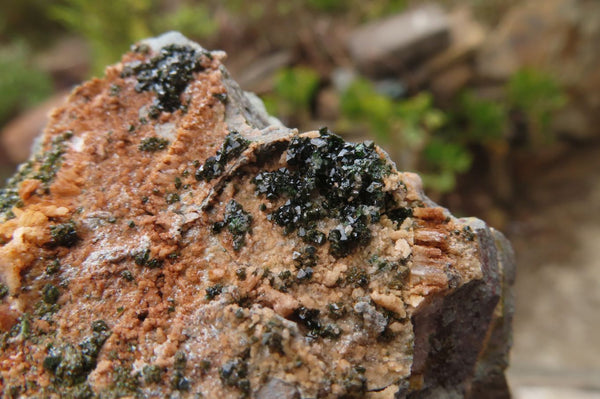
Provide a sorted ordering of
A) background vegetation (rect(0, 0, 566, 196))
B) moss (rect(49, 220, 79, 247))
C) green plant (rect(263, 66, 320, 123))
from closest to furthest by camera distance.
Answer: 1. moss (rect(49, 220, 79, 247))
2. background vegetation (rect(0, 0, 566, 196))
3. green plant (rect(263, 66, 320, 123))

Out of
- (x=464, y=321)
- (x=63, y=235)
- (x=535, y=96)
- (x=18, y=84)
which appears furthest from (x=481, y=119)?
(x=18, y=84)

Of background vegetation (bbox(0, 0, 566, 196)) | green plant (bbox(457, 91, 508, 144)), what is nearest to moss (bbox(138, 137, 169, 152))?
background vegetation (bbox(0, 0, 566, 196))

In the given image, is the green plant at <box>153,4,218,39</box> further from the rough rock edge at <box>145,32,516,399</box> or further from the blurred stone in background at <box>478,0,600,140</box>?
the rough rock edge at <box>145,32,516,399</box>

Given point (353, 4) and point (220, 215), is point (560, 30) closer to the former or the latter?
point (353, 4)

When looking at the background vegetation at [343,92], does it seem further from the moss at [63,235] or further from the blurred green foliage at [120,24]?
the moss at [63,235]

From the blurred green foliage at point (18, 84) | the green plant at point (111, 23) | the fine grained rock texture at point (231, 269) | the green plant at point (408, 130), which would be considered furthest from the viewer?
the blurred green foliage at point (18, 84)

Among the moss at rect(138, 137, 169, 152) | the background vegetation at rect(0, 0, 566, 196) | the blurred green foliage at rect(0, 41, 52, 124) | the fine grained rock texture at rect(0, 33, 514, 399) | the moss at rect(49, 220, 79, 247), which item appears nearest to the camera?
the fine grained rock texture at rect(0, 33, 514, 399)

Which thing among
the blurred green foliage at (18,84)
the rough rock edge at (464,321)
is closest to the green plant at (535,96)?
the rough rock edge at (464,321)

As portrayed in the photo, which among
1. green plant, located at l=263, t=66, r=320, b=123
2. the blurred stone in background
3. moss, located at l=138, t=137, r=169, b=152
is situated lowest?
moss, located at l=138, t=137, r=169, b=152

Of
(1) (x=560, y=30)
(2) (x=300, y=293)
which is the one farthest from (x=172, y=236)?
(1) (x=560, y=30)

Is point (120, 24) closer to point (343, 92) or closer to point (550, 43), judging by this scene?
point (343, 92)
